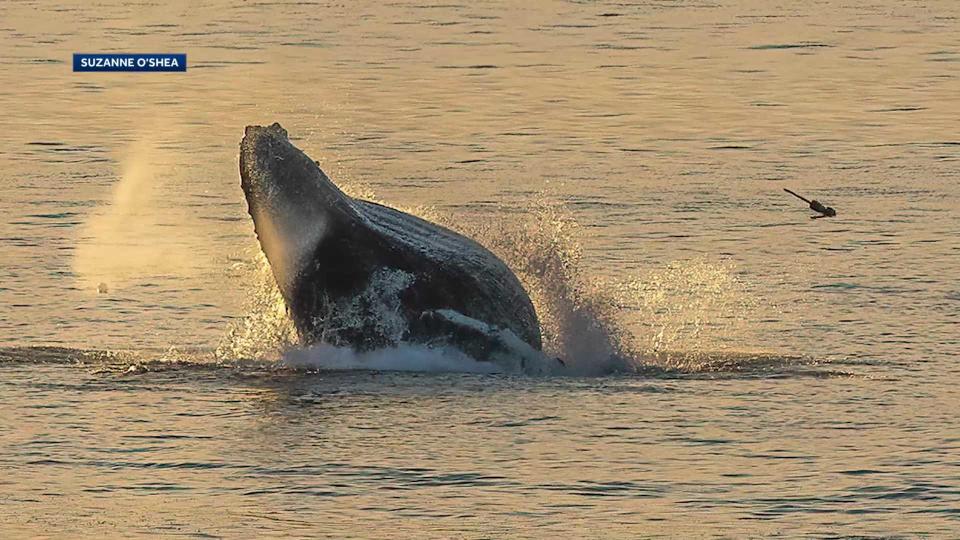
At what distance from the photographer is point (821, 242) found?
28953 mm

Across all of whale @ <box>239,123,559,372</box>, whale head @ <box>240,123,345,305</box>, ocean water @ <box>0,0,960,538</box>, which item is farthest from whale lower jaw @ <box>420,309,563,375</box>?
whale head @ <box>240,123,345,305</box>

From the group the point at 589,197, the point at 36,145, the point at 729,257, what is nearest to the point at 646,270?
the point at 729,257

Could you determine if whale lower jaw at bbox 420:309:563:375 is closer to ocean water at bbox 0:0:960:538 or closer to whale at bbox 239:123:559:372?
whale at bbox 239:123:559:372

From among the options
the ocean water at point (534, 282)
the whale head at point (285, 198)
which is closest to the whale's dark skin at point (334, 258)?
the whale head at point (285, 198)

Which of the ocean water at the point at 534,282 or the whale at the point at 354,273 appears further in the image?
the whale at the point at 354,273

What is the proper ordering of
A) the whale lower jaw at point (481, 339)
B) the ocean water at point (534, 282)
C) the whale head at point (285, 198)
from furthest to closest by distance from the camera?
the whale lower jaw at point (481, 339) → the whale head at point (285, 198) → the ocean water at point (534, 282)

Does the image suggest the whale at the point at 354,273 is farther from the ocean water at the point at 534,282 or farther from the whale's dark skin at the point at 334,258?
the ocean water at the point at 534,282

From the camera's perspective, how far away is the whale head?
2072 centimetres

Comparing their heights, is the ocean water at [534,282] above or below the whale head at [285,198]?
below

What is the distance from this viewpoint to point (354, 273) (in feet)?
68.3

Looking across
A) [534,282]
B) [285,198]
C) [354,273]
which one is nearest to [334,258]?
[354,273]

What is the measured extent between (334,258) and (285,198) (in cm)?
64

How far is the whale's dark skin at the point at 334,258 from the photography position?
68.0 ft

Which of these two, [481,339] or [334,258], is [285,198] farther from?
[481,339]
